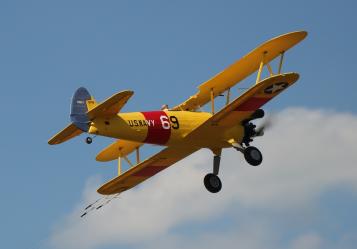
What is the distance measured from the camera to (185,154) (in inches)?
1083

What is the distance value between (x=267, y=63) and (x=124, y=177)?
5.62 metres

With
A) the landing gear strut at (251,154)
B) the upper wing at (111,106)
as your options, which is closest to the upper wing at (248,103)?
the landing gear strut at (251,154)

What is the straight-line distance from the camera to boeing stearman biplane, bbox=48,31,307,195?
80.9ft

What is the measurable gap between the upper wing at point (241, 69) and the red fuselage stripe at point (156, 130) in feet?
6.35

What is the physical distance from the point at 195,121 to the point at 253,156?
1.90 metres

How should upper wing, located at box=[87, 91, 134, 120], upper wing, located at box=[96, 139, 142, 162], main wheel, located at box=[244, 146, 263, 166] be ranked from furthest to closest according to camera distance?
upper wing, located at box=[96, 139, 142, 162]
main wheel, located at box=[244, 146, 263, 166]
upper wing, located at box=[87, 91, 134, 120]

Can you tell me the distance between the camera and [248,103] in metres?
25.4

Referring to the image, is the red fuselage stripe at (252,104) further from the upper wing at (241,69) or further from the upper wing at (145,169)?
the upper wing at (145,169)

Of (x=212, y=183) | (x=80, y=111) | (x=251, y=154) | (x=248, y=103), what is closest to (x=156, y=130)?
(x=80, y=111)

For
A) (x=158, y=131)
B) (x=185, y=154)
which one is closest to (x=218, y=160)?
(x=185, y=154)

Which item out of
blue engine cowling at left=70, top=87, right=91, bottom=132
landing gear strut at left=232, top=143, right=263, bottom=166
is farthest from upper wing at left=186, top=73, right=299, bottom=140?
blue engine cowling at left=70, top=87, right=91, bottom=132

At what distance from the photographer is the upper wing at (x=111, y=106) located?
77.5 feet

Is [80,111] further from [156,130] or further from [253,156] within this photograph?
[253,156]

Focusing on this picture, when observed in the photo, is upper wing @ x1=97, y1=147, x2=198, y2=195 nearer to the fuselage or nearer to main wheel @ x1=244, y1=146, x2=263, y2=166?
the fuselage
